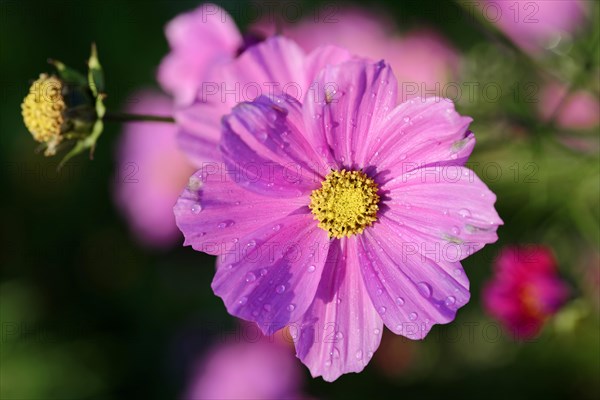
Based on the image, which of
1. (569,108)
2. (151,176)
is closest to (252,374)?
(151,176)

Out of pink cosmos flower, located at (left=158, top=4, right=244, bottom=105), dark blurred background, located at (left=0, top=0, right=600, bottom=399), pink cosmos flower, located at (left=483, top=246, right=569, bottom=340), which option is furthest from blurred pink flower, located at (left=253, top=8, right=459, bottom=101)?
pink cosmos flower, located at (left=483, top=246, right=569, bottom=340)

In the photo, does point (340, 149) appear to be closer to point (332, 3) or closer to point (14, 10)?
point (332, 3)

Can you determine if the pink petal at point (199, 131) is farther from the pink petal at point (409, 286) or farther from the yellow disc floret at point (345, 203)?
the pink petal at point (409, 286)

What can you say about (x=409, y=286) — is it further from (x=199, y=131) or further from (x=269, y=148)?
(x=199, y=131)

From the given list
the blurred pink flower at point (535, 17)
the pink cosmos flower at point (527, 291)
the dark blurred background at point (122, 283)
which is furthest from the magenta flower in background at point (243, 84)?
the blurred pink flower at point (535, 17)

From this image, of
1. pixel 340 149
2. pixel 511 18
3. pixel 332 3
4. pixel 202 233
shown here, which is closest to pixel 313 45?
pixel 332 3
